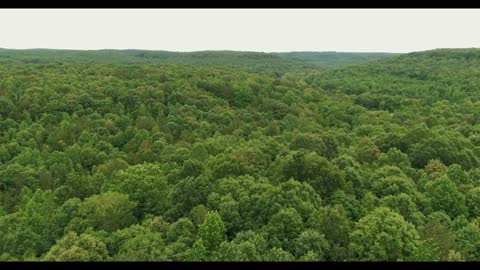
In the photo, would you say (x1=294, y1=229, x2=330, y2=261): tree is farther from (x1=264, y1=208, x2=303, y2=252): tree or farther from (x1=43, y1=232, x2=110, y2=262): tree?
(x1=43, y1=232, x2=110, y2=262): tree

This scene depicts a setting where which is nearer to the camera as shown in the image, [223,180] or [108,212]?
[108,212]

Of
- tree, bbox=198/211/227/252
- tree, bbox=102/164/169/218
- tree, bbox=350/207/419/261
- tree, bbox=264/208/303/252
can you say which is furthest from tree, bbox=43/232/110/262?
tree, bbox=350/207/419/261

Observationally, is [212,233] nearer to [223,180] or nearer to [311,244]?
[311,244]

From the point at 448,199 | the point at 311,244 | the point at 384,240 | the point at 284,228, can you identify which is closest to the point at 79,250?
the point at 284,228

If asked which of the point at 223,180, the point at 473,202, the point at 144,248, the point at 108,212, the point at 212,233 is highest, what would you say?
the point at 223,180
